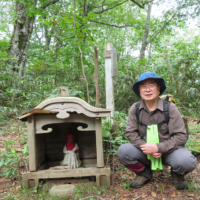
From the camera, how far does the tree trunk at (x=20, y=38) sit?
617 cm

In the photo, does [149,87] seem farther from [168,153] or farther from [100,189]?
[100,189]

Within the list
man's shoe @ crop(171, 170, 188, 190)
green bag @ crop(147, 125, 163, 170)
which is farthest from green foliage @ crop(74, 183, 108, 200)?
man's shoe @ crop(171, 170, 188, 190)

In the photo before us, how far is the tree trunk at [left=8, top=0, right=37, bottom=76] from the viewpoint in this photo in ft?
20.2

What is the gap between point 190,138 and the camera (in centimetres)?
336

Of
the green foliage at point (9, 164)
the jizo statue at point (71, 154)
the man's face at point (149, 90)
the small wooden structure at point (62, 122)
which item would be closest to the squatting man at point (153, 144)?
the man's face at point (149, 90)

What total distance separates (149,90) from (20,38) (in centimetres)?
582

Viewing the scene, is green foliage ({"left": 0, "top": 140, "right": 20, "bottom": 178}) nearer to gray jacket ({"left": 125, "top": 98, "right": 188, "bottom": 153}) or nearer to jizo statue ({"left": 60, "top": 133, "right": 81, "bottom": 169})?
jizo statue ({"left": 60, "top": 133, "right": 81, "bottom": 169})

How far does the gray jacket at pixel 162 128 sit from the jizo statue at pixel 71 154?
907mm

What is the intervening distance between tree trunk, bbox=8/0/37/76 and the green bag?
17.7 ft

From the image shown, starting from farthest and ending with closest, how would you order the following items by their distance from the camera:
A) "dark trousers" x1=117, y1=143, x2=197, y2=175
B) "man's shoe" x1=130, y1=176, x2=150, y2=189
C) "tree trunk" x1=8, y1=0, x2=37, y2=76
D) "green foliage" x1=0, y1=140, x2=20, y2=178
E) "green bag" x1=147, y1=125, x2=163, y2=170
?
"tree trunk" x1=8, y1=0, x2=37, y2=76
"green foliage" x1=0, y1=140, x2=20, y2=178
"man's shoe" x1=130, y1=176, x2=150, y2=189
"green bag" x1=147, y1=125, x2=163, y2=170
"dark trousers" x1=117, y1=143, x2=197, y2=175

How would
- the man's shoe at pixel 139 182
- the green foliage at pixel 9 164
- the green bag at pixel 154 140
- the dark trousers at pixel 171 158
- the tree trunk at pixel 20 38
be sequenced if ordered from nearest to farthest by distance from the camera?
the dark trousers at pixel 171 158
the green bag at pixel 154 140
the man's shoe at pixel 139 182
the green foliage at pixel 9 164
the tree trunk at pixel 20 38

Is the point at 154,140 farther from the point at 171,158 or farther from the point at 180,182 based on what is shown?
the point at 180,182

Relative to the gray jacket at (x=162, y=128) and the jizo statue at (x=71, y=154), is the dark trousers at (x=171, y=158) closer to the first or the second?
the gray jacket at (x=162, y=128)

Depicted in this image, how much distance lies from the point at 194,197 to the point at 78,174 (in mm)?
1246
